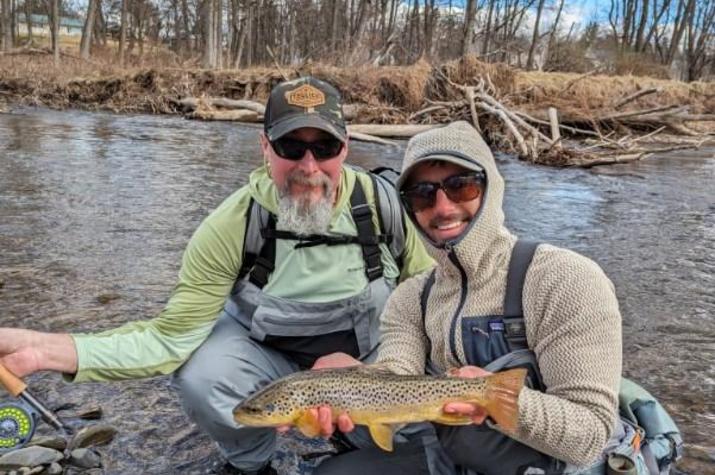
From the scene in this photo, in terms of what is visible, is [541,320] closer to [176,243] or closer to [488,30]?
[176,243]

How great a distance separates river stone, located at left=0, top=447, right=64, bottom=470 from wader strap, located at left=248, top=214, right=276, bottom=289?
1.22m

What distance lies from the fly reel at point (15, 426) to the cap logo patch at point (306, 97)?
189 centimetres

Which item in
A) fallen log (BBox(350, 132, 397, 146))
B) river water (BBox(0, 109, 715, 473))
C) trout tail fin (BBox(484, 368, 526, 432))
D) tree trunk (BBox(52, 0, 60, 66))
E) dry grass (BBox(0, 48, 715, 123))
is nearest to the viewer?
trout tail fin (BBox(484, 368, 526, 432))

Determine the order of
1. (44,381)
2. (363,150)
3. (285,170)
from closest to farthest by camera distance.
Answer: (285,170), (44,381), (363,150)

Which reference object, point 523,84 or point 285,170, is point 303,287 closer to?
point 285,170

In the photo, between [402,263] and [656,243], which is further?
[656,243]

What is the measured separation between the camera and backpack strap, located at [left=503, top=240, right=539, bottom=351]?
7.55ft

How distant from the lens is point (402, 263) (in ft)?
11.4

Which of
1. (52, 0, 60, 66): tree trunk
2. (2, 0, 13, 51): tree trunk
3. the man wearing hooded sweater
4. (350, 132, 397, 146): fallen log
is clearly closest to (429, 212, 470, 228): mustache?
the man wearing hooded sweater

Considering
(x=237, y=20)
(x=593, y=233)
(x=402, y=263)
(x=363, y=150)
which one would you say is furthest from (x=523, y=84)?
(x=237, y=20)

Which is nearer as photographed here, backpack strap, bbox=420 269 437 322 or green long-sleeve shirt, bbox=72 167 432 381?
backpack strap, bbox=420 269 437 322

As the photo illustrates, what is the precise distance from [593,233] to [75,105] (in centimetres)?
2304

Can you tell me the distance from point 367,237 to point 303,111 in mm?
682

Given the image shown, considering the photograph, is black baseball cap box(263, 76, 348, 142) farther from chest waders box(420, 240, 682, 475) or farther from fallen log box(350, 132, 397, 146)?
fallen log box(350, 132, 397, 146)
